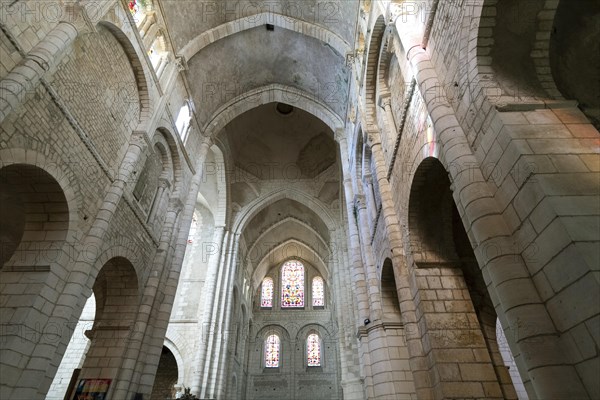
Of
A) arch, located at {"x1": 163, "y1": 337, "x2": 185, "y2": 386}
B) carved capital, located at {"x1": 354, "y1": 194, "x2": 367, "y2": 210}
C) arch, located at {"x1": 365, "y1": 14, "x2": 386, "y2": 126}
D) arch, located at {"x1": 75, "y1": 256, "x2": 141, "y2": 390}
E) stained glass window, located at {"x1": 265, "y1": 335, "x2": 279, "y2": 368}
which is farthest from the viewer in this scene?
stained glass window, located at {"x1": 265, "y1": 335, "x2": 279, "y2": 368}

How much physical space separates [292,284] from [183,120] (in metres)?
19.4

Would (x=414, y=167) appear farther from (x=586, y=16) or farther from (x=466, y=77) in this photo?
(x=586, y=16)

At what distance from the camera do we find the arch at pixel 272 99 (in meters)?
15.4

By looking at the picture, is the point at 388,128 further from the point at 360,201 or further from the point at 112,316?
the point at 112,316

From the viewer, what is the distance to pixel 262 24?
13.7m

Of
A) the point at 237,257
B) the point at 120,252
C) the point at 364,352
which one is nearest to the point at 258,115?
the point at 237,257

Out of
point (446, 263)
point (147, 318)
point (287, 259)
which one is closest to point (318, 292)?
point (287, 259)

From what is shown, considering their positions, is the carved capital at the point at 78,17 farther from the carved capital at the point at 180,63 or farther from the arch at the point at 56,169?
the carved capital at the point at 180,63

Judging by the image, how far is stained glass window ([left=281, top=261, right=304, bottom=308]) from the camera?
28359 mm

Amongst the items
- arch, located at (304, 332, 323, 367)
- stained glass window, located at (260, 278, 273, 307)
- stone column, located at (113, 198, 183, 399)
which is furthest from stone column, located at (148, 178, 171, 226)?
arch, located at (304, 332, 323, 367)

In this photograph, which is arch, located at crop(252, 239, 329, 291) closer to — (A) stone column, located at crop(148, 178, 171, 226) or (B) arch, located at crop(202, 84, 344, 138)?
(B) arch, located at crop(202, 84, 344, 138)

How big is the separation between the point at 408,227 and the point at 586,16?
164 inches

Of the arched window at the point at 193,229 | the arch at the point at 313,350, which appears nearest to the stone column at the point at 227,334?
the arched window at the point at 193,229

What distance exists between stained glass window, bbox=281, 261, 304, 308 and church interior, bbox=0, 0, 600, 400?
1043cm
